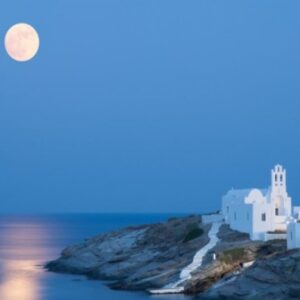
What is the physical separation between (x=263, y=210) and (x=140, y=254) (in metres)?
13.3

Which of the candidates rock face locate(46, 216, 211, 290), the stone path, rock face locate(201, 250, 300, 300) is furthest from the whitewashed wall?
rock face locate(201, 250, 300, 300)

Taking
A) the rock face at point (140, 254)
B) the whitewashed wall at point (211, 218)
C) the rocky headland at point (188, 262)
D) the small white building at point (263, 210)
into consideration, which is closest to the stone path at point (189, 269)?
the rocky headland at point (188, 262)

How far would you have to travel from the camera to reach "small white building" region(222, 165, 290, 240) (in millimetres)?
91500

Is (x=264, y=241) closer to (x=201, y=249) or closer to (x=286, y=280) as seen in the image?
(x=201, y=249)

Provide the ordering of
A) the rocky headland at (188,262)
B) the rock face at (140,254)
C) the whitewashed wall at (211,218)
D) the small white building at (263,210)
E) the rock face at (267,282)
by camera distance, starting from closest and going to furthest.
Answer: the rock face at (267,282), the rocky headland at (188,262), the rock face at (140,254), the small white building at (263,210), the whitewashed wall at (211,218)

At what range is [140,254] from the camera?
96562mm

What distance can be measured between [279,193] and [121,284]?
835 inches

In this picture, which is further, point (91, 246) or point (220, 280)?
point (91, 246)

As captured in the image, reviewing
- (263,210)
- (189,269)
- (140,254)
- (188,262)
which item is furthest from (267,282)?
(140,254)

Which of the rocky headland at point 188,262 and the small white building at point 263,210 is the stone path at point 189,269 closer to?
the rocky headland at point 188,262

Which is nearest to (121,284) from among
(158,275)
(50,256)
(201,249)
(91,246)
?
(158,275)

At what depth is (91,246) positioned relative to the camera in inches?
4252

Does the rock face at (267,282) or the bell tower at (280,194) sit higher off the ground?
the bell tower at (280,194)

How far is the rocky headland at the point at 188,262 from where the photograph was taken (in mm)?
73125
